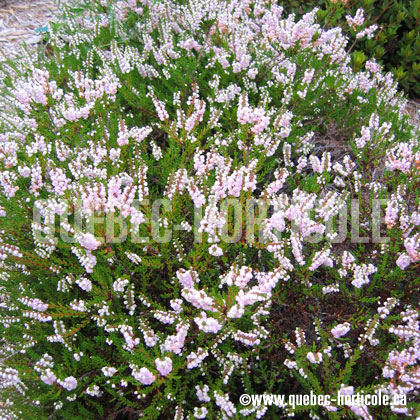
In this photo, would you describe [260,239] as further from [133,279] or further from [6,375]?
[6,375]

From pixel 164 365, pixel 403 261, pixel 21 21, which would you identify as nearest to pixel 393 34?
pixel 403 261

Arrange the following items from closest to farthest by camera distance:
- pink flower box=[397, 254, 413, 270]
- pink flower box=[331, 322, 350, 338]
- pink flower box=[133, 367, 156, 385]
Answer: pink flower box=[133, 367, 156, 385] → pink flower box=[331, 322, 350, 338] → pink flower box=[397, 254, 413, 270]

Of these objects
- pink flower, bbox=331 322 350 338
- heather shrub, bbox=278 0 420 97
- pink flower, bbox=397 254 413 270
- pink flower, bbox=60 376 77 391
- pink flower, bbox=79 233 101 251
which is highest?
heather shrub, bbox=278 0 420 97

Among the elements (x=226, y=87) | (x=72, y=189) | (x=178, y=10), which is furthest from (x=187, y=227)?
(x=178, y=10)

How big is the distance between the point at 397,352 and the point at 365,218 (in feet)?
2.63

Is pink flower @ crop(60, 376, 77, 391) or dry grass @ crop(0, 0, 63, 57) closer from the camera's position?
pink flower @ crop(60, 376, 77, 391)

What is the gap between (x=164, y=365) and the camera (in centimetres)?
155

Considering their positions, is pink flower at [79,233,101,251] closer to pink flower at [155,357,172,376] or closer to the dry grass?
pink flower at [155,357,172,376]

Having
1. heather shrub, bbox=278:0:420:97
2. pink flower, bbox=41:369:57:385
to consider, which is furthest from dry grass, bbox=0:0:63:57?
pink flower, bbox=41:369:57:385

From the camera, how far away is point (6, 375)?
1697mm

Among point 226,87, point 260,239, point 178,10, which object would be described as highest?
point 178,10

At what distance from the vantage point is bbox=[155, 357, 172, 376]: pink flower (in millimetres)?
1538

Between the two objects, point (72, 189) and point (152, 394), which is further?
point (72, 189)

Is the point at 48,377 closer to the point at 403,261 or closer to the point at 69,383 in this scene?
the point at 69,383
